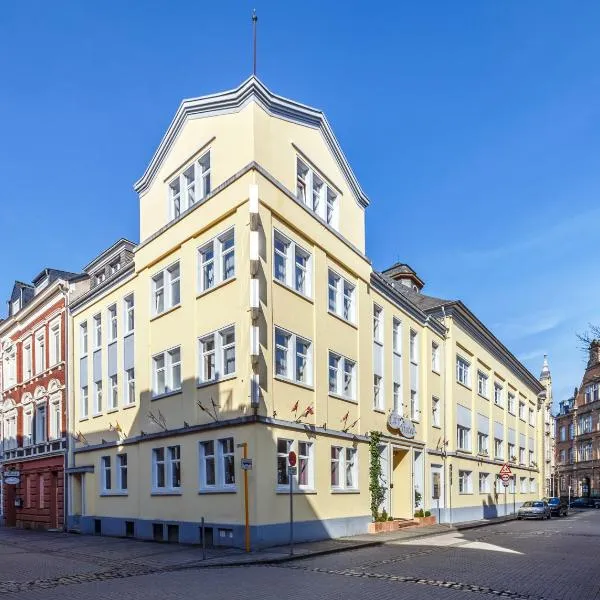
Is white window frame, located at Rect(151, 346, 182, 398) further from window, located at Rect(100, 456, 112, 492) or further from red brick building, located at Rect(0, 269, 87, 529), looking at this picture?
red brick building, located at Rect(0, 269, 87, 529)

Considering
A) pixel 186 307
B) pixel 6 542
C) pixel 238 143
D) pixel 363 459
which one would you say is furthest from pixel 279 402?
pixel 6 542

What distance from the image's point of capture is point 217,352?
2145 centimetres

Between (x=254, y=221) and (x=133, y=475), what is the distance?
1118 cm

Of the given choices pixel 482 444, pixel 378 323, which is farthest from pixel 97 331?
pixel 482 444

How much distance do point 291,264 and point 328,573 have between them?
10684 millimetres

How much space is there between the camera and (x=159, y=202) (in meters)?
25.8

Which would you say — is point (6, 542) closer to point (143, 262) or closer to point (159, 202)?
point (143, 262)

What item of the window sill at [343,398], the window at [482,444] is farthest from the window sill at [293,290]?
the window at [482,444]

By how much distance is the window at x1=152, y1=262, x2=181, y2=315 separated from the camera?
79.8ft

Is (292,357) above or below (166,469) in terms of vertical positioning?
above

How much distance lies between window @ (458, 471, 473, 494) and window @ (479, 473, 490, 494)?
2.57 m

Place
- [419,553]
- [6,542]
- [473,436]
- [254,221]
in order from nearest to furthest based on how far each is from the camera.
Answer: [419,553], [254,221], [6,542], [473,436]

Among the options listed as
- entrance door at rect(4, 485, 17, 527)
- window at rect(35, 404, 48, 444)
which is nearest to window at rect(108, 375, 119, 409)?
window at rect(35, 404, 48, 444)

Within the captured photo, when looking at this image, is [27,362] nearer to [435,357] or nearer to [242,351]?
[242,351]
